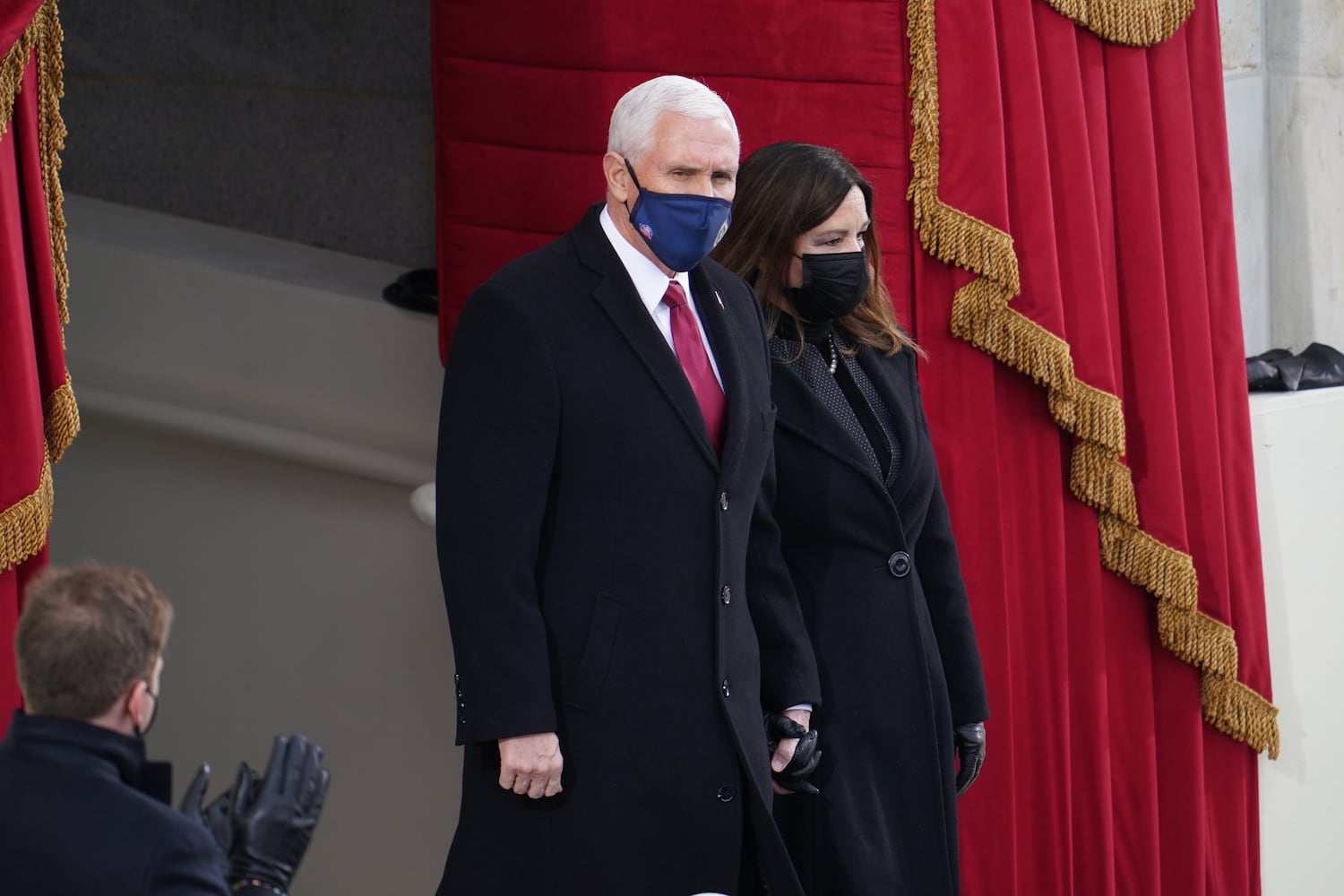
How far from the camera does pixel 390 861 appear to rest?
3.64m

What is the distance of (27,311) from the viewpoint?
2.11 meters

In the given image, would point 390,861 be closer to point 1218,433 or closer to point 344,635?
point 344,635

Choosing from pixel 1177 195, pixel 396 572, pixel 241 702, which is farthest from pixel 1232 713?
pixel 241 702

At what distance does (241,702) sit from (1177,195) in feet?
7.22

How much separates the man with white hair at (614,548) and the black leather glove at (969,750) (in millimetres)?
506

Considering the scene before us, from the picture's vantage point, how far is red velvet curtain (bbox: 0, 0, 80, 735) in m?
2.08

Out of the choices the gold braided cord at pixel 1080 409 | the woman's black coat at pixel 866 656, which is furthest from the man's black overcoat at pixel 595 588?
the gold braided cord at pixel 1080 409

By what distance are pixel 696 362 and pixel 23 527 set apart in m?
0.85

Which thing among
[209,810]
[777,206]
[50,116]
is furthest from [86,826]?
[777,206]

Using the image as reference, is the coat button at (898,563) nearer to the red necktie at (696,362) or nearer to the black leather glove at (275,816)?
the red necktie at (696,362)

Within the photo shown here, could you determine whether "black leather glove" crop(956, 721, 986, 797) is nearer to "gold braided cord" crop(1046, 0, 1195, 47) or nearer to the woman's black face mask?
the woman's black face mask

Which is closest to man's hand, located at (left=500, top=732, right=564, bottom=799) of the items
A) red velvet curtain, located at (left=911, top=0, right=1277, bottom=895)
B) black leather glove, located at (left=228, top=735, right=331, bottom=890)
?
black leather glove, located at (left=228, top=735, right=331, bottom=890)

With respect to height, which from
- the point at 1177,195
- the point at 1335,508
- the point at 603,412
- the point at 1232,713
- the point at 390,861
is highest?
the point at 1177,195

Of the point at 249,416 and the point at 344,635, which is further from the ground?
the point at 249,416
